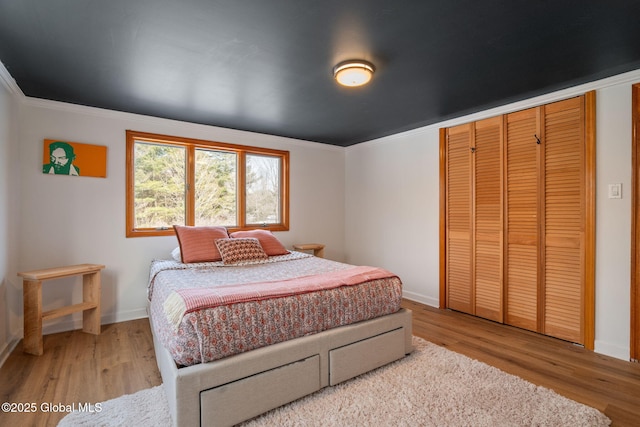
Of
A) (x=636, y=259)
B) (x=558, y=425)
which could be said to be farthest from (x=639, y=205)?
(x=558, y=425)

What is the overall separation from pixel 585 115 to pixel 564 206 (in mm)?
797

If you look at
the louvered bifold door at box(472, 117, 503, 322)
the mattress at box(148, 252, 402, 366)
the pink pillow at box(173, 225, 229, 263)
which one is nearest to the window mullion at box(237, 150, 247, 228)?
the pink pillow at box(173, 225, 229, 263)

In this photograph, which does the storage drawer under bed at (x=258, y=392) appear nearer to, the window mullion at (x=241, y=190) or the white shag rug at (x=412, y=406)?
the white shag rug at (x=412, y=406)

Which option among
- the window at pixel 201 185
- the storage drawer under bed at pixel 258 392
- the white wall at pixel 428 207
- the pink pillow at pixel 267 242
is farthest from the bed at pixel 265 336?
the white wall at pixel 428 207

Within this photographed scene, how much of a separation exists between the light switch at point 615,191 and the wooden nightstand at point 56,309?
180 inches

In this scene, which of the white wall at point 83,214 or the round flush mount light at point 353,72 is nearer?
the round flush mount light at point 353,72

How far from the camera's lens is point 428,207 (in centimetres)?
404

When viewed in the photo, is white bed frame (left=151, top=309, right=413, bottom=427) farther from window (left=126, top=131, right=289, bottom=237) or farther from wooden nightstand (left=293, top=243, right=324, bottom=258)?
wooden nightstand (left=293, top=243, right=324, bottom=258)

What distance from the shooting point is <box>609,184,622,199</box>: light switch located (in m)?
2.54

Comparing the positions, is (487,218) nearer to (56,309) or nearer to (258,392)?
(258,392)

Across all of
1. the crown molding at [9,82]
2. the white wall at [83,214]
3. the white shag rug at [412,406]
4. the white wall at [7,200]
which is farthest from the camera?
the white wall at [83,214]

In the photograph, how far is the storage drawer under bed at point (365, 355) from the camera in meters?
2.09

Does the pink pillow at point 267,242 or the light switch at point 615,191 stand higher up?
the light switch at point 615,191

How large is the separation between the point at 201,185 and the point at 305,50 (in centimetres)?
245
